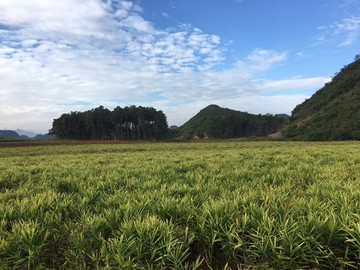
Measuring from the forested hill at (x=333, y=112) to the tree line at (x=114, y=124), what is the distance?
46.3 m

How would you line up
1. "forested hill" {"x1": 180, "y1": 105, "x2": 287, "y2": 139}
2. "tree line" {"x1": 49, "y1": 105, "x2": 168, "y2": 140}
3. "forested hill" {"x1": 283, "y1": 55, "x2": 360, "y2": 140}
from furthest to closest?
"forested hill" {"x1": 180, "y1": 105, "x2": 287, "y2": 139} < "tree line" {"x1": 49, "y1": 105, "x2": 168, "y2": 140} < "forested hill" {"x1": 283, "y1": 55, "x2": 360, "y2": 140}

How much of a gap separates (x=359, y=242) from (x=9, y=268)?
4225 millimetres

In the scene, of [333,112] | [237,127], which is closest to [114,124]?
[237,127]

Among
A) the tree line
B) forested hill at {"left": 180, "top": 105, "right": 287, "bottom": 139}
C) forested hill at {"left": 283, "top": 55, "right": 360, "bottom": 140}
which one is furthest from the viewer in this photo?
forested hill at {"left": 180, "top": 105, "right": 287, "bottom": 139}

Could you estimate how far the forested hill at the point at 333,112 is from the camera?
230ft

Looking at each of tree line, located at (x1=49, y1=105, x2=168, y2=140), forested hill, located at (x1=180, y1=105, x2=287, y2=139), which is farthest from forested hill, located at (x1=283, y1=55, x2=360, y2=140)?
tree line, located at (x1=49, y1=105, x2=168, y2=140)

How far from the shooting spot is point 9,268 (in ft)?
12.1

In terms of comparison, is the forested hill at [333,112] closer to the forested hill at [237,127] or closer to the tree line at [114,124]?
the forested hill at [237,127]

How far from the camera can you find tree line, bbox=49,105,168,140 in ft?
356

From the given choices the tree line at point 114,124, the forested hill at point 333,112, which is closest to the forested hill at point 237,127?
the forested hill at point 333,112

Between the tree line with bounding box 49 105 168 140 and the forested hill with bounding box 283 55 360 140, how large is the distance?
46274mm

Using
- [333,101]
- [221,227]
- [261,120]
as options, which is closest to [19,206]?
[221,227]

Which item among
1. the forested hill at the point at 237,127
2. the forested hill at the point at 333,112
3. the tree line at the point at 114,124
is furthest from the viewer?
the forested hill at the point at 237,127

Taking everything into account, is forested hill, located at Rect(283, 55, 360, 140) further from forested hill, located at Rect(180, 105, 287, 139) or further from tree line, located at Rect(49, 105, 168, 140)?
tree line, located at Rect(49, 105, 168, 140)
